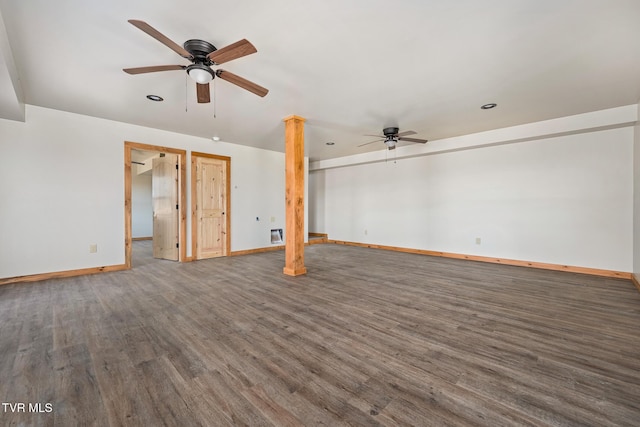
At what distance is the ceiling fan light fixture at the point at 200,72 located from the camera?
2439mm

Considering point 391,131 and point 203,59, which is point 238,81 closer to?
point 203,59

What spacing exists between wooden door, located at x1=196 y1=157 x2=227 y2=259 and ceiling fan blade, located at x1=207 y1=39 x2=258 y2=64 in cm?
382

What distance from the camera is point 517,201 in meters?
5.10

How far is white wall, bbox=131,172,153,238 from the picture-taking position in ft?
29.5

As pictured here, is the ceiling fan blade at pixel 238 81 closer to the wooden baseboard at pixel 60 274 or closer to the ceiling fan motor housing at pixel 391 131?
the ceiling fan motor housing at pixel 391 131

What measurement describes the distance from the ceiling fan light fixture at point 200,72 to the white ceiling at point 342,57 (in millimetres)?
231

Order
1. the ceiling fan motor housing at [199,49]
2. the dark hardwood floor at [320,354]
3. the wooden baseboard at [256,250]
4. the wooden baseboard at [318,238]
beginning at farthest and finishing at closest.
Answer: the wooden baseboard at [318,238] < the wooden baseboard at [256,250] < the ceiling fan motor housing at [199,49] < the dark hardwood floor at [320,354]

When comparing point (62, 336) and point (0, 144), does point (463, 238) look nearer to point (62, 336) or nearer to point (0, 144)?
point (62, 336)

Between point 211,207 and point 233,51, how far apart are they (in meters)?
4.28

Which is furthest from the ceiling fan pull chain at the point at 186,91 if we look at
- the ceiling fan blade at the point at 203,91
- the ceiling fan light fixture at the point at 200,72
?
the ceiling fan light fixture at the point at 200,72

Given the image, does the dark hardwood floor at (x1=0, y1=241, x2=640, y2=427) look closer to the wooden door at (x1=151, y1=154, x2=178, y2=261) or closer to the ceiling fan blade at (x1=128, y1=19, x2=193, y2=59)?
the wooden door at (x1=151, y1=154, x2=178, y2=261)

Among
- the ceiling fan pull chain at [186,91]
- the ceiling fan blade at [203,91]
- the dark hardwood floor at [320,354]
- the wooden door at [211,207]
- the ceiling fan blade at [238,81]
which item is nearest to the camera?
the dark hardwood floor at [320,354]

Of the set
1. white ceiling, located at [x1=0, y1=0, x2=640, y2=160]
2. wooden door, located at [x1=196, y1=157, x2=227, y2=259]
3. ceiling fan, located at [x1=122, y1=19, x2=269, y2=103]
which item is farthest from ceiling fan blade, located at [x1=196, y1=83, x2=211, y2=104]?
wooden door, located at [x1=196, y1=157, x2=227, y2=259]

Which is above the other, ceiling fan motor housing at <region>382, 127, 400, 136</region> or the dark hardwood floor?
ceiling fan motor housing at <region>382, 127, 400, 136</region>
